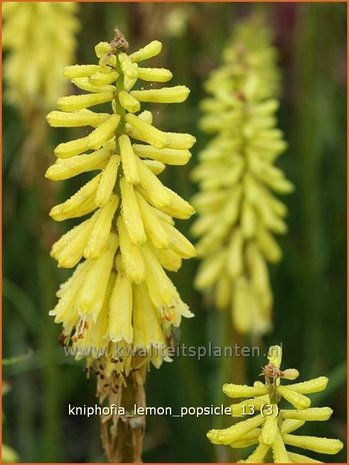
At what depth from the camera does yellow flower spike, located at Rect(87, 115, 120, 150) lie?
95.2 inches

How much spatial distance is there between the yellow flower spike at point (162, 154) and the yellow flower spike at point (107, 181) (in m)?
0.09

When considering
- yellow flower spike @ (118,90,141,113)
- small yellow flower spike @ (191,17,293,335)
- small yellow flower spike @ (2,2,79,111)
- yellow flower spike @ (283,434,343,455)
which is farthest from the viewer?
small yellow flower spike @ (2,2,79,111)

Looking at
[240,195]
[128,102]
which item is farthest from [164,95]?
[240,195]

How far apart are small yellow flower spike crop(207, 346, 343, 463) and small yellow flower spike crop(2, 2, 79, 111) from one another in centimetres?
318

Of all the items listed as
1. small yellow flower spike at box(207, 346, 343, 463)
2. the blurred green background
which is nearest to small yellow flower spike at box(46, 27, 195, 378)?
small yellow flower spike at box(207, 346, 343, 463)

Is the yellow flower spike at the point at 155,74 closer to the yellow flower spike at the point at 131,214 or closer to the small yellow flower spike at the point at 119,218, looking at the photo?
the small yellow flower spike at the point at 119,218

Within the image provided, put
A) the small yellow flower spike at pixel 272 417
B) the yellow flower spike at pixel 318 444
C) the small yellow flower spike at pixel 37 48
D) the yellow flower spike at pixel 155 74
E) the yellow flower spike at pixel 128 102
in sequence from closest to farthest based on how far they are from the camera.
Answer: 1. the small yellow flower spike at pixel 272 417
2. the yellow flower spike at pixel 318 444
3. the yellow flower spike at pixel 128 102
4. the yellow flower spike at pixel 155 74
5. the small yellow flower spike at pixel 37 48

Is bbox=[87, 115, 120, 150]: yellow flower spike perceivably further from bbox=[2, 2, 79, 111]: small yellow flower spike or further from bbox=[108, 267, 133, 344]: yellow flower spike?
bbox=[2, 2, 79, 111]: small yellow flower spike

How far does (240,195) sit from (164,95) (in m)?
1.54

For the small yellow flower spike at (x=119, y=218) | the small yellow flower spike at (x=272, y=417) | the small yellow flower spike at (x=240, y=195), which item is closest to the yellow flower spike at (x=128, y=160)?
the small yellow flower spike at (x=119, y=218)

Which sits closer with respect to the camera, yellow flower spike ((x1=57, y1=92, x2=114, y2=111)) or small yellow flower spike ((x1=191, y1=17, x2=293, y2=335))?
yellow flower spike ((x1=57, y1=92, x2=114, y2=111))

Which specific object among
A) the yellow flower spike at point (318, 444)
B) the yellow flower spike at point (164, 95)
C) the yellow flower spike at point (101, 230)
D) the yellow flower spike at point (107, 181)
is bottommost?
the yellow flower spike at point (318, 444)

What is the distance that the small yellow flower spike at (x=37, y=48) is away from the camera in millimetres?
4961

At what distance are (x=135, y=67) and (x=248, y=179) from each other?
1.69m
